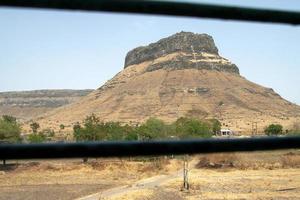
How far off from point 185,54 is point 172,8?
143 metres

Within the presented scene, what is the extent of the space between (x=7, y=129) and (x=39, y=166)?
4.57m

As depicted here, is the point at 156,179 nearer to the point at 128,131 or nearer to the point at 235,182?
the point at 235,182

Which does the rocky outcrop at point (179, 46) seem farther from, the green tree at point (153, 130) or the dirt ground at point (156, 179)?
the dirt ground at point (156, 179)

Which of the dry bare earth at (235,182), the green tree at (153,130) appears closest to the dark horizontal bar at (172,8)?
the dry bare earth at (235,182)

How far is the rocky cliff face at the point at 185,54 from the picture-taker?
137125 millimetres

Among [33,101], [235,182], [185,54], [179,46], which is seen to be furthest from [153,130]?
[33,101]

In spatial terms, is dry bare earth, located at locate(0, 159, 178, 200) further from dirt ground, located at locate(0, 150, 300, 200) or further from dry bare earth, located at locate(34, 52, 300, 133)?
dry bare earth, located at locate(34, 52, 300, 133)

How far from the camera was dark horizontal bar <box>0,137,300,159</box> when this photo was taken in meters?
0.82

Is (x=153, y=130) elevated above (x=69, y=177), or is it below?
above

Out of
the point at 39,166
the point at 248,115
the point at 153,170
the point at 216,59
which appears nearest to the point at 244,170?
the point at 153,170

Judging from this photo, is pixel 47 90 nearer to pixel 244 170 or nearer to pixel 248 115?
pixel 248 115

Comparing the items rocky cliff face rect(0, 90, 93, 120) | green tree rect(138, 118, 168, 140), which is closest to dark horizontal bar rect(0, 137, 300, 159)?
green tree rect(138, 118, 168, 140)

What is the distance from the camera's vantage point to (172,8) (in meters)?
0.88

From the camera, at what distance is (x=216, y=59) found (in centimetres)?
14575
